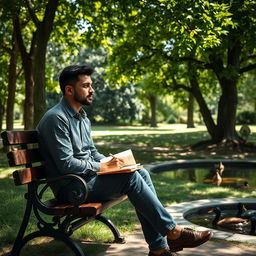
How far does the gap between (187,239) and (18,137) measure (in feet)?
5.93

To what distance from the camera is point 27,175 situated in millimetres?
3721

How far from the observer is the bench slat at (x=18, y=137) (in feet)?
12.0

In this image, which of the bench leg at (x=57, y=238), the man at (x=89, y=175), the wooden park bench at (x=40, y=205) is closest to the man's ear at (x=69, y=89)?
the man at (x=89, y=175)

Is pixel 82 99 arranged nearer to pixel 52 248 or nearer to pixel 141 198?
pixel 141 198

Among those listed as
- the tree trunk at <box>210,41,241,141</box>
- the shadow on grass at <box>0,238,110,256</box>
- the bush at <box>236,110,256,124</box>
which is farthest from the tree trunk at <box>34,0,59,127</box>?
the bush at <box>236,110,256,124</box>

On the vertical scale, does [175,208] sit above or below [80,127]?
below

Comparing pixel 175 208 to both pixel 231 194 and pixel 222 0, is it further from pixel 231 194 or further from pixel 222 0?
pixel 222 0

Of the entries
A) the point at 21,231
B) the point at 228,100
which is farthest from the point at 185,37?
the point at 228,100

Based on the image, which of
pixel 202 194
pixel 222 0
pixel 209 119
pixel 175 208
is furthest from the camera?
pixel 209 119

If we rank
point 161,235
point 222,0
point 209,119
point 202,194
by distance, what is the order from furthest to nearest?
point 209,119, point 222,0, point 202,194, point 161,235

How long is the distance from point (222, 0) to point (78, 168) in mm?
12029

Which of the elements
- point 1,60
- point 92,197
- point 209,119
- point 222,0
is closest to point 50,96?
point 1,60

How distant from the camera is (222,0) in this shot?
14102mm

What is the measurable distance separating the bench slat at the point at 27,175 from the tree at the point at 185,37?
18.6 feet
